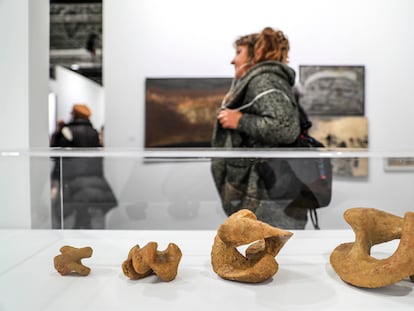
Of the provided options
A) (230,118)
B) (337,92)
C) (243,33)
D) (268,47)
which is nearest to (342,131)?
(337,92)

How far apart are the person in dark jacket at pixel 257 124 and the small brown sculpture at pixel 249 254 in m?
0.40

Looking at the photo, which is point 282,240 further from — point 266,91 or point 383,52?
point 383,52

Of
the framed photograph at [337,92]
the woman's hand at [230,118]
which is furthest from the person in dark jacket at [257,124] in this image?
the framed photograph at [337,92]

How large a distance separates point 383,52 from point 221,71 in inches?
42.9

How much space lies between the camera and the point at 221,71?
273 cm

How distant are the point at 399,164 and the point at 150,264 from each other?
0.73m

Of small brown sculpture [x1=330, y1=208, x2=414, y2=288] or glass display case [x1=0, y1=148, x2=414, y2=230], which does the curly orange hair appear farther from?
small brown sculpture [x1=330, y1=208, x2=414, y2=288]

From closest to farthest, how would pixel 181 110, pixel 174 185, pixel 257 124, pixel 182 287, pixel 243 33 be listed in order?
pixel 182 287
pixel 174 185
pixel 257 124
pixel 243 33
pixel 181 110

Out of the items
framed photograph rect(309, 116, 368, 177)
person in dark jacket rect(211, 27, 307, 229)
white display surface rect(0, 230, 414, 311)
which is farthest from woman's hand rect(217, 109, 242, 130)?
framed photograph rect(309, 116, 368, 177)

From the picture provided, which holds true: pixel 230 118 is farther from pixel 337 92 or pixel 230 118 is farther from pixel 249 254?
pixel 337 92

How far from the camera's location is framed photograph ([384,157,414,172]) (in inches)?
41.8

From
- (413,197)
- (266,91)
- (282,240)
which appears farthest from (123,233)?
(413,197)

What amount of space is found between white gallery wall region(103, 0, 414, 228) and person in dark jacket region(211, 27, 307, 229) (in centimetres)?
115

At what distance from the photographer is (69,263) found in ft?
2.61
